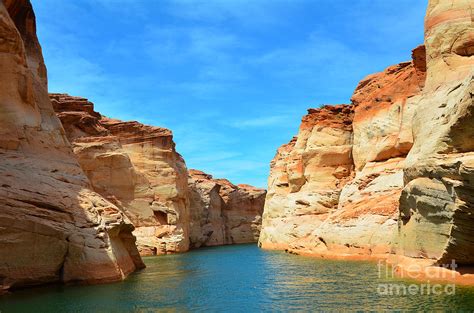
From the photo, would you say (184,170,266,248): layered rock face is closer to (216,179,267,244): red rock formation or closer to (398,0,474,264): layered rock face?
(216,179,267,244): red rock formation

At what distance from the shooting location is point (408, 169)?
1850 cm

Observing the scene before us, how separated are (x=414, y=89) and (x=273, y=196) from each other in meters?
22.9

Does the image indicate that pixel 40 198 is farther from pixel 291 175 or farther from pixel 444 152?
pixel 291 175

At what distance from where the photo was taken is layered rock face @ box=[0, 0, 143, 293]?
60.0ft

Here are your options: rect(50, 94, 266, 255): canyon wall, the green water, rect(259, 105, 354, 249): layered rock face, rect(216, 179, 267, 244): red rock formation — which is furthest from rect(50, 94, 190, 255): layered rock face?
the green water

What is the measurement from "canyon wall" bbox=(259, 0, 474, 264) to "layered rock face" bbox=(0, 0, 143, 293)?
12685 mm

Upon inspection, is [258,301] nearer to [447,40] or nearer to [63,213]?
[63,213]

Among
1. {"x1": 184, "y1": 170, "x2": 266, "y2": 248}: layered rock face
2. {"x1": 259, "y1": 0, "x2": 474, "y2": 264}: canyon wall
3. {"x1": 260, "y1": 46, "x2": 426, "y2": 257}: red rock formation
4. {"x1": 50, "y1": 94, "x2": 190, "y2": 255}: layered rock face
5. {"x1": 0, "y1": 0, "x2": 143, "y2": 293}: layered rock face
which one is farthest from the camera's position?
{"x1": 184, "y1": 170, "x2": 266, "y2": 248}: layered rock face

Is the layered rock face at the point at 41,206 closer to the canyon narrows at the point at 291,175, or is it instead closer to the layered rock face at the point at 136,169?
the canyon narrows at the point at 291,175

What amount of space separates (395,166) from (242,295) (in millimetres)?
17728

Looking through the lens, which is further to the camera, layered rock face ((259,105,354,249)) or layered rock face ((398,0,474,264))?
layered rock face ((259,105,354,249))

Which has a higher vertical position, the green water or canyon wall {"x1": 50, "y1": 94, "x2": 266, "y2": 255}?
canyon wall {"x1": 50, "y1": 94, "x2": 266, "y2": 255}

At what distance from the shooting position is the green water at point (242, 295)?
45.6 feet

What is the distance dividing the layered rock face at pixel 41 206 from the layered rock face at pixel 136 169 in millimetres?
18528
